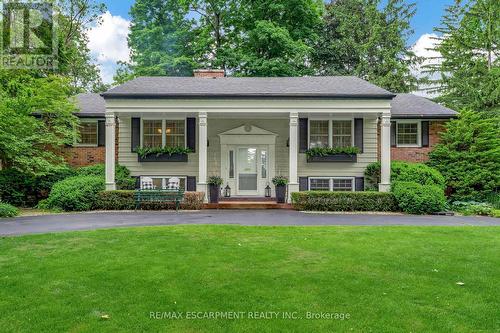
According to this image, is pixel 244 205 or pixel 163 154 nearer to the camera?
pixel 244 205

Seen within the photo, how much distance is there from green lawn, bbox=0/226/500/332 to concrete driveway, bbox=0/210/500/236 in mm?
2036

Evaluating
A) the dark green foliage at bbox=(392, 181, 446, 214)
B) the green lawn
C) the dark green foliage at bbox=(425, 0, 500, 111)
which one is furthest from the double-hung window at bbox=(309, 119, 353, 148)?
the green lawn

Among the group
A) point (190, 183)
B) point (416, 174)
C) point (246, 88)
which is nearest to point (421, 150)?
point (416, 174)

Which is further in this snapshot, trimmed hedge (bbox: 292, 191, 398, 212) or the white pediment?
the white pediment

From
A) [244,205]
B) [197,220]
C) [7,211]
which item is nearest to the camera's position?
[197,220]

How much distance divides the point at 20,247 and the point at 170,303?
170 inches

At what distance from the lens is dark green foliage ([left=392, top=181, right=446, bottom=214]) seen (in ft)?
41.6

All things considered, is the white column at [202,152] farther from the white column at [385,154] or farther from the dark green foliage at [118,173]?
the white column at [385,154]

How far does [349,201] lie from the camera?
43.5 ft

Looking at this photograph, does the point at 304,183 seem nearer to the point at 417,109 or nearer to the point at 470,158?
the point at 417,109

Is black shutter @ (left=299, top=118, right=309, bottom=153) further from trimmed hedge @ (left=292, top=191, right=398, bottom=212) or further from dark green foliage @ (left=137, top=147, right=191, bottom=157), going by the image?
dark green foliage @ (left=137, top=147, right=191, bottom=157)

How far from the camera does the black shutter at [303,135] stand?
16406 millimetres

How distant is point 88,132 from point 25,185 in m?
3.51

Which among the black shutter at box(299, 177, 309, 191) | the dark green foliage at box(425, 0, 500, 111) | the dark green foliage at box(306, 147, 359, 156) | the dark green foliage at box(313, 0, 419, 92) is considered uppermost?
the dark green foliage at box(313, 0, 419, 92)
